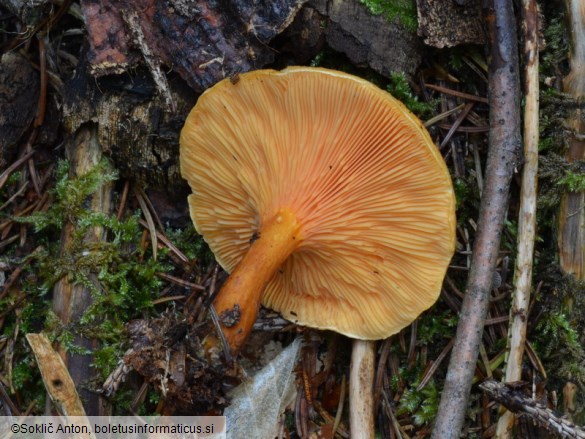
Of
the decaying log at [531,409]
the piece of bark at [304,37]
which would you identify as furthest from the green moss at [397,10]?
the decaying log at [531,409]

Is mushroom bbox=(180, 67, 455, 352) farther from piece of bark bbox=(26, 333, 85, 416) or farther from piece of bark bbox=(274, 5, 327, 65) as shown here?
piece of bark bbox=(26, 333, 85, 416)

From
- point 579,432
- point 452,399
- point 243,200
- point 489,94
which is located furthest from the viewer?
point 243,200

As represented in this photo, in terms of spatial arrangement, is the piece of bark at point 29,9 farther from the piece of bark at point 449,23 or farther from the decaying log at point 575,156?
the decaying log at point 575,156

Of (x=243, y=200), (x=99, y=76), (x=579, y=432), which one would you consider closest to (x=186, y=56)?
(x=99, y=76)

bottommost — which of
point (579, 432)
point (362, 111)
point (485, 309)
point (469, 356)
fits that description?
point (579, 432)

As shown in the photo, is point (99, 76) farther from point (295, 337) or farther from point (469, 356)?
point (469, 356)

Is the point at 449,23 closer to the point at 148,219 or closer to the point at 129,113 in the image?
the point at 129,113
